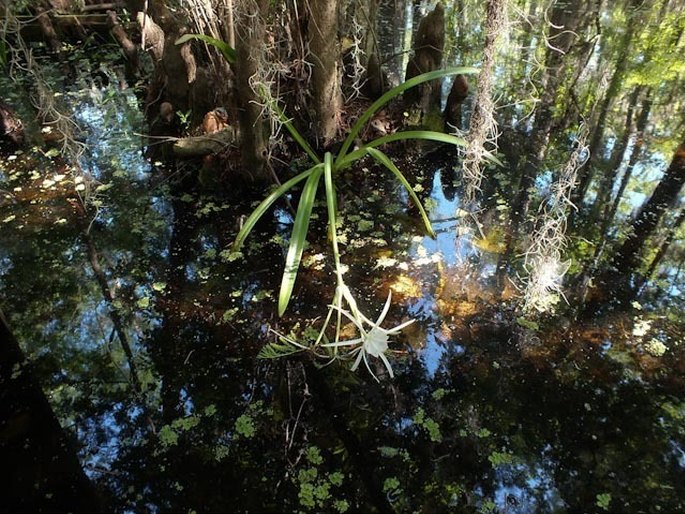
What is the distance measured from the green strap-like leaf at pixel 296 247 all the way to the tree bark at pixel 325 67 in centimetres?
101

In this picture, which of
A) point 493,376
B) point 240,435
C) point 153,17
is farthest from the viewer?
point 153,17

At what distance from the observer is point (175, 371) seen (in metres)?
2.04

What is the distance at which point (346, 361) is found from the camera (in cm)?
207

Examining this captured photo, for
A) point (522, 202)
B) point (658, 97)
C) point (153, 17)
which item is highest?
point (153, 17)

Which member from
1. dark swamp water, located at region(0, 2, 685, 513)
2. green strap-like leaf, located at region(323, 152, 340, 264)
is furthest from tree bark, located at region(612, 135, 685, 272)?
green strap-like leaf, located at region(323, 152, 340, 264)

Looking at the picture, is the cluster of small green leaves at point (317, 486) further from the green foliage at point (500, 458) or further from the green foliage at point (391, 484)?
the green foliage at point (500, 458)

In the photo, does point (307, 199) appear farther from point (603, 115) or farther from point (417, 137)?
point (603, 115)

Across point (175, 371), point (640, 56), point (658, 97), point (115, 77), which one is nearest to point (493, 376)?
point (175, 371)

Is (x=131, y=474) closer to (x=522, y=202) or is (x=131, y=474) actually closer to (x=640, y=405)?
(x=640, y=405)

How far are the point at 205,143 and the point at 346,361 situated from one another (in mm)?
1742

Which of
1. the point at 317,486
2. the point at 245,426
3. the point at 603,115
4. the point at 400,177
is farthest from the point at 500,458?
the point at 603,115

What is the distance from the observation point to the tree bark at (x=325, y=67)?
2770mm

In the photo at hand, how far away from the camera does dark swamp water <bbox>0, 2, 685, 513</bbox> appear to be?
165cm

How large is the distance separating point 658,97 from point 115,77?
518 centimetres
